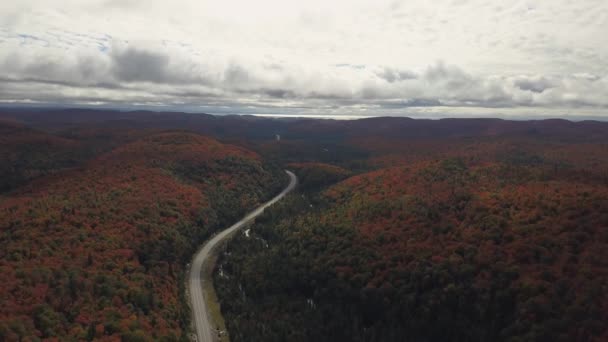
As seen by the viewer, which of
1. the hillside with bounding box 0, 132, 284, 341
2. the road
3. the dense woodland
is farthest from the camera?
the road

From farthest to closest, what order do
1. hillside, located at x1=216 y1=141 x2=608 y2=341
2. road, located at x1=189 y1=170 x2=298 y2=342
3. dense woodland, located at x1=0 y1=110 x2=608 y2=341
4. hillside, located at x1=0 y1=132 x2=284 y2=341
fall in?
road, located at x1=189 y1=170 x2=298 y2=342
hillside, located at x1=216 y1=141 x2=608 y2=341
dense woodland, located at x1=0 y1=110 x2=608 y2=341
hillside, located at x1=0 y1=132 x2=284 y2=341

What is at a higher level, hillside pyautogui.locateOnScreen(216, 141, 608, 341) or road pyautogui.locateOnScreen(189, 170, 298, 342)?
hillside pyautogui.locateOnScreen(216, 141, 608, 341)

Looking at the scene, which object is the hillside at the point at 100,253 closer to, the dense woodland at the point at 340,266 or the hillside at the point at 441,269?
the dense woodland at the point at 340,266

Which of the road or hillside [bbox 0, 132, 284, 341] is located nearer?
hillside [bbox 0, 132, 284, 341]

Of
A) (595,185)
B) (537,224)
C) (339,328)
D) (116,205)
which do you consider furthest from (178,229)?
(595,185)

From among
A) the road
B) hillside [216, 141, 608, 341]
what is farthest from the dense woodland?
the road

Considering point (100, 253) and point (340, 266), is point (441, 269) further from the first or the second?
point (100, 253)

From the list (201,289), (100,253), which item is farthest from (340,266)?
(100,253)

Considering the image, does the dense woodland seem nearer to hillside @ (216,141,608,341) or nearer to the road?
hillside @ (216,141,608,341)

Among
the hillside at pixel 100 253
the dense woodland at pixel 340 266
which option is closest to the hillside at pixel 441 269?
the dense woodland at pixel 340 266

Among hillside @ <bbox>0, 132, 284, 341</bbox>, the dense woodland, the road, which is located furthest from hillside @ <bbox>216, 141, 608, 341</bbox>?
hillside @ <bbox>0, 132, 284, 341</bbox>
